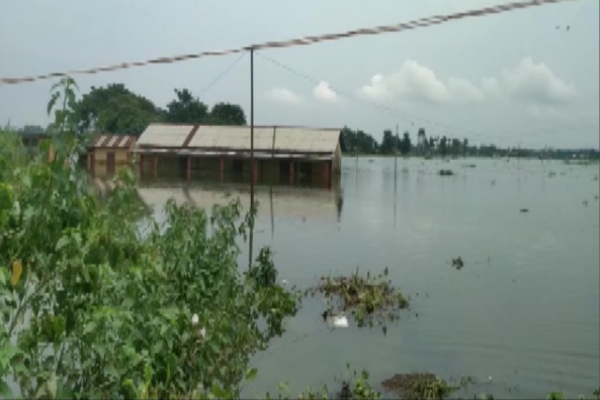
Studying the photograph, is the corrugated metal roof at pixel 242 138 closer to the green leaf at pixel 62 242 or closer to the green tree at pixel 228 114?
the green tree at pixel 228 114

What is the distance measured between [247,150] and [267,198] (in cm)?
1111

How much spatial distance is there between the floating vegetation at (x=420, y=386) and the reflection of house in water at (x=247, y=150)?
3280cm

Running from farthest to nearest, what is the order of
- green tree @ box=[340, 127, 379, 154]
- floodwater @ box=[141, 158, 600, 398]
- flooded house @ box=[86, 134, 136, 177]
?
green tree @ box=[340, 127, 379, 154] → flooded house @ box=[86, 134, 136, 177] → floodwater @ box=[141, 158, 600, 398]

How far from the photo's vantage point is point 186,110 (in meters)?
61.5

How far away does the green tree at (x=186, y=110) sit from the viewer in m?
61.3

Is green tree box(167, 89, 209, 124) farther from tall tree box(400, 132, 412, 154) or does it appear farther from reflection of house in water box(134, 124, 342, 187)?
tall tree box(400, 132, 412, 154)

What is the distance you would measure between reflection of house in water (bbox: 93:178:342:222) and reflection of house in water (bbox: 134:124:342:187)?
12.9 feet

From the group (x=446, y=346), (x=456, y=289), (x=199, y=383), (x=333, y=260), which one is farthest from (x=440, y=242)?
(x=199, y=383)

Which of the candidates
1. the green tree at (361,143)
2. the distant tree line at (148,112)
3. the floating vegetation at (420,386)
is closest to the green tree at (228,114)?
the distant tree line at (148,112)

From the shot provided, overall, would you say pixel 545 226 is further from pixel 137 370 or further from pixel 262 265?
pixel 137 370

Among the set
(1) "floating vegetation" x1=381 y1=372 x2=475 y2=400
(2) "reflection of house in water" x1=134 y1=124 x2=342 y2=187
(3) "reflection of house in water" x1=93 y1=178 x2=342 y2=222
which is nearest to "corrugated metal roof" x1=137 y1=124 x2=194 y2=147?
(2) "reflection of house in water" x1=134 y1=124 x2=342 y2=187

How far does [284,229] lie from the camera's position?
66.8ft

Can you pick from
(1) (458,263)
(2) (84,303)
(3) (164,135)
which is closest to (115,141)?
(3) (164,135)

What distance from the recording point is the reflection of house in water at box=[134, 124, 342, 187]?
41.1 m
